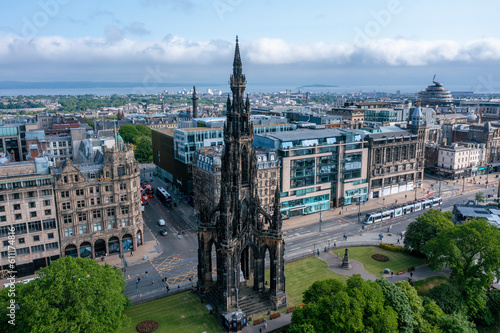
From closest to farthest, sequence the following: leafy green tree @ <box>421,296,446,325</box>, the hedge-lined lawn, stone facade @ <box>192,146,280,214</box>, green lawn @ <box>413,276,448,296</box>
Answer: leafy green tree @ <box>421,296,446,325</box>
the hedge-lined lawn
green lawn @ <box>413,276,448,296</box>
stone facade @ <box>192,146,280,214</box>

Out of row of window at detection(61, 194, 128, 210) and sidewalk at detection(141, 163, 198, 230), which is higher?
row of window at detection(61, 194, 128, 210)

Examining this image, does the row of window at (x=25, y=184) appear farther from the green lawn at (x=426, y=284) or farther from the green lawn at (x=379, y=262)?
the green lawn at (x=426, y=284)

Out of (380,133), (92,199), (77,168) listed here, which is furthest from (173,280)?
(380,133)

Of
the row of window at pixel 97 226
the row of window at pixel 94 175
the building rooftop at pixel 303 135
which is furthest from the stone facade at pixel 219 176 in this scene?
the row of window at pixel 94 175

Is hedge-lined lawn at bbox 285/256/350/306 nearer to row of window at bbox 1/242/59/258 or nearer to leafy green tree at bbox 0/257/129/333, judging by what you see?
leafy green tree at bbox 0/257/129/333

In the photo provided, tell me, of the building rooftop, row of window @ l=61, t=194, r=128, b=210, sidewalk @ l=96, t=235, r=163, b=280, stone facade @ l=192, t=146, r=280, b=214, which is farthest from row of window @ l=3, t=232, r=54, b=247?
the building rooftop

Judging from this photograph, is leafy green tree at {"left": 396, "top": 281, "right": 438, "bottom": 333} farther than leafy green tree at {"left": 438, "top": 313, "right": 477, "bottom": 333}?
Yes

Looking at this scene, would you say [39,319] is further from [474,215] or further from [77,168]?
Answer: [474,215]
